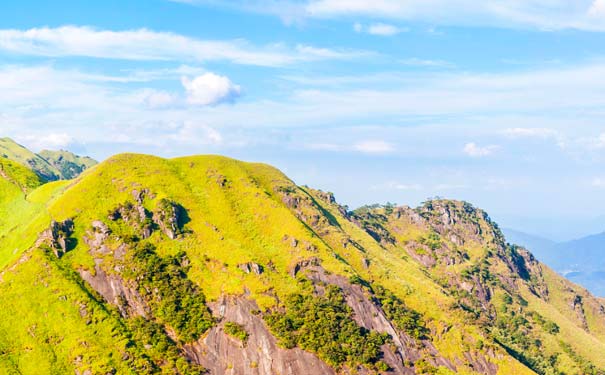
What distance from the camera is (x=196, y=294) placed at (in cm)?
13612

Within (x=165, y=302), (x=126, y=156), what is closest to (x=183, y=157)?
(x=126, y=156)

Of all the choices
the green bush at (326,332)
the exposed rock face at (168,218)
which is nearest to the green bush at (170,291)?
the exposed rock face at (168,218)

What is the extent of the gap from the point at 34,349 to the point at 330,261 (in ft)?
276

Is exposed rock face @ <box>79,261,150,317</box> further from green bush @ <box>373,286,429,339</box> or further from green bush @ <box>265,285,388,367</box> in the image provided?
green bush @ <box>373,286,429,339</box>

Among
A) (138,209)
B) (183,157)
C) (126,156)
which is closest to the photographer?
(138,209)

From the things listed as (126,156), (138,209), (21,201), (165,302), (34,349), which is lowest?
(34,349)

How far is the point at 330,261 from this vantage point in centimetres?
15638

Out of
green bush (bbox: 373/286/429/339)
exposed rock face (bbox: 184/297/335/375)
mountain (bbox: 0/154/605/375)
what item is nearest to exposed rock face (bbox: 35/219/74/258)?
mountain (bbox: 0/154/605/375)

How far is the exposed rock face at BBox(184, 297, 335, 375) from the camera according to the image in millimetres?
121938

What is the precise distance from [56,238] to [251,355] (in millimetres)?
64338

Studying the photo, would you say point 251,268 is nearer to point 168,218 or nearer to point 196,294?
point 196,294

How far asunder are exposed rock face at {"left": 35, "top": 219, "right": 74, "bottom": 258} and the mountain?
1.20 ft

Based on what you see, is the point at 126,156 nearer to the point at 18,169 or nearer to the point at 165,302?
the point at 18,169

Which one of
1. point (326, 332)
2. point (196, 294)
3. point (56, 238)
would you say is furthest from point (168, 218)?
point (326, 332)
